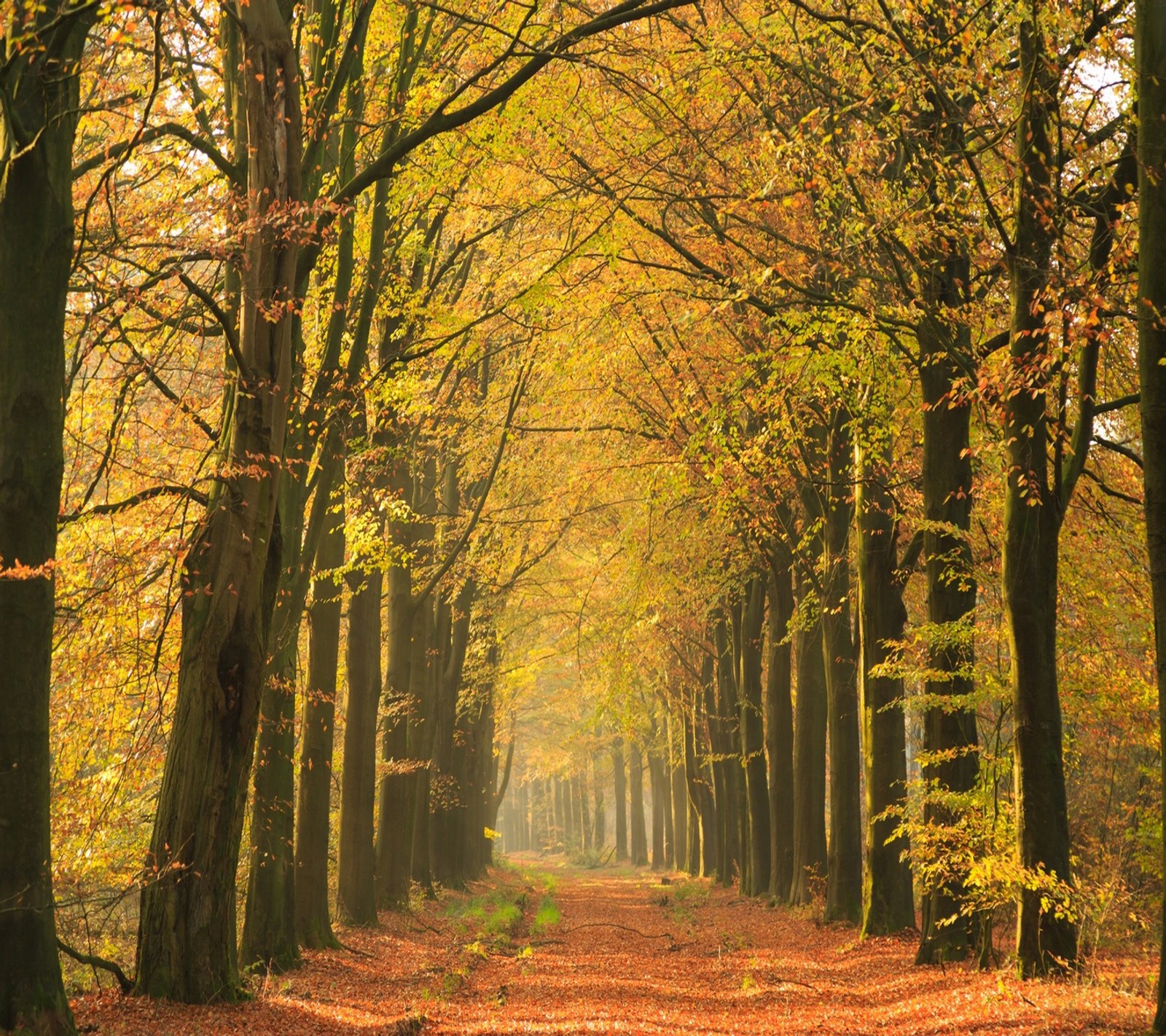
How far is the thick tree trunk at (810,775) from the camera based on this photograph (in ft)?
67.6

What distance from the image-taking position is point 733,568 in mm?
23719

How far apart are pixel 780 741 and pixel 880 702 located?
7.63m

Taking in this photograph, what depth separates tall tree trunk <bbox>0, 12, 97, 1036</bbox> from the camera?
6492 mm

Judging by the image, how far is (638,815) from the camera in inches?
2180

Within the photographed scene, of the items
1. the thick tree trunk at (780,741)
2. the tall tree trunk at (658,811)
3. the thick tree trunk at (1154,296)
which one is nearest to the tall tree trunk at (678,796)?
the tall tree trunk at (658,811)

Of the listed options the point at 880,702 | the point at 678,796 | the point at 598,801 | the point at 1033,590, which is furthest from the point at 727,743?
the point at 598,801

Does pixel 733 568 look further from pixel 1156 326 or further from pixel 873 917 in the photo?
pixel 1156 326

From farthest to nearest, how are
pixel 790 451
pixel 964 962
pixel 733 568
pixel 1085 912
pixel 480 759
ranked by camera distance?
pixel 480 759
pixel 733 568
pixel 790 451
pixel 964 962
pixel 1085 912

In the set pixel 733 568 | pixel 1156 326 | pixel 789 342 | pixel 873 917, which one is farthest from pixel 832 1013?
pixel 733 568

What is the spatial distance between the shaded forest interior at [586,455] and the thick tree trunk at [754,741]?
1622 millimetres

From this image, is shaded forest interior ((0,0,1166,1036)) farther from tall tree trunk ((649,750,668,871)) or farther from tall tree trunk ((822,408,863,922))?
tall tree trunk ((649,750,668,871))

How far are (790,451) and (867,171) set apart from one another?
6.56m

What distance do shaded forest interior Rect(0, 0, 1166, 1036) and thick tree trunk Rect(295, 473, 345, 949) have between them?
66 millimetres

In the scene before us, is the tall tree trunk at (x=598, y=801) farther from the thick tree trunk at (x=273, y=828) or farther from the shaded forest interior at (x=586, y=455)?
the thick tree trunk at (x=273, y=828)
